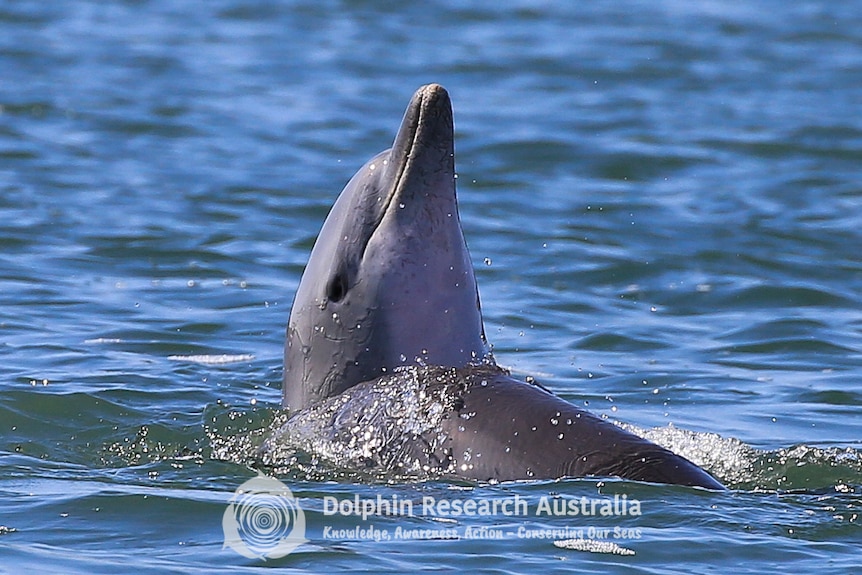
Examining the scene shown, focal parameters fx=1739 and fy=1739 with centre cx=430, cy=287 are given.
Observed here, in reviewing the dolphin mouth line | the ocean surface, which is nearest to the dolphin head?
the dolphin mouth line

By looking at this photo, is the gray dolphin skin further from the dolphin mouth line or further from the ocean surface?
the ocean surface

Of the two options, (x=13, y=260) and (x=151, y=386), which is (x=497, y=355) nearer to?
(x=151, y=386)

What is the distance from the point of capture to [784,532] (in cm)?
609

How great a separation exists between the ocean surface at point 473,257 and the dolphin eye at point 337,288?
0.77 m

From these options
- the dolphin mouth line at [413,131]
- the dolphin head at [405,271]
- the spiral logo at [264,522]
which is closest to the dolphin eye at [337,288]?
the dolphin head at [405,271]

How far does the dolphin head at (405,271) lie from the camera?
7.07 m

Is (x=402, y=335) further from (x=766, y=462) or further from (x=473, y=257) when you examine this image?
(x=473, y=257)

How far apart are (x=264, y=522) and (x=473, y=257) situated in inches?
270

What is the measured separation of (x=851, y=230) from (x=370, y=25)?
41.0 ft

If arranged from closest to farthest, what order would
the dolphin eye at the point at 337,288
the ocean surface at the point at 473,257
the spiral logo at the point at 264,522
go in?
the spiral logo at the point at 264,522 → the ocean surface at the point at 473,257 → the dolphin eye at the point at 337,288

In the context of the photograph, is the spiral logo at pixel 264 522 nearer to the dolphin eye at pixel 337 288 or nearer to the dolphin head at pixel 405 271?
the dolphin head at pixel 405 271

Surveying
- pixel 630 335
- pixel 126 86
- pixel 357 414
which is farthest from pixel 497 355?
pixel 126 86

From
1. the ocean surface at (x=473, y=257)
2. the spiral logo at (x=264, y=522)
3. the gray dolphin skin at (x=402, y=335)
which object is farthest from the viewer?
the gray dolphin skin at (x=402, y=335)

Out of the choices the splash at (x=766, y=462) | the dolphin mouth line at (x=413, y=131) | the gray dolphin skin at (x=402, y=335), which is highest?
the dolphin mouth line at (x=413, y=131)
